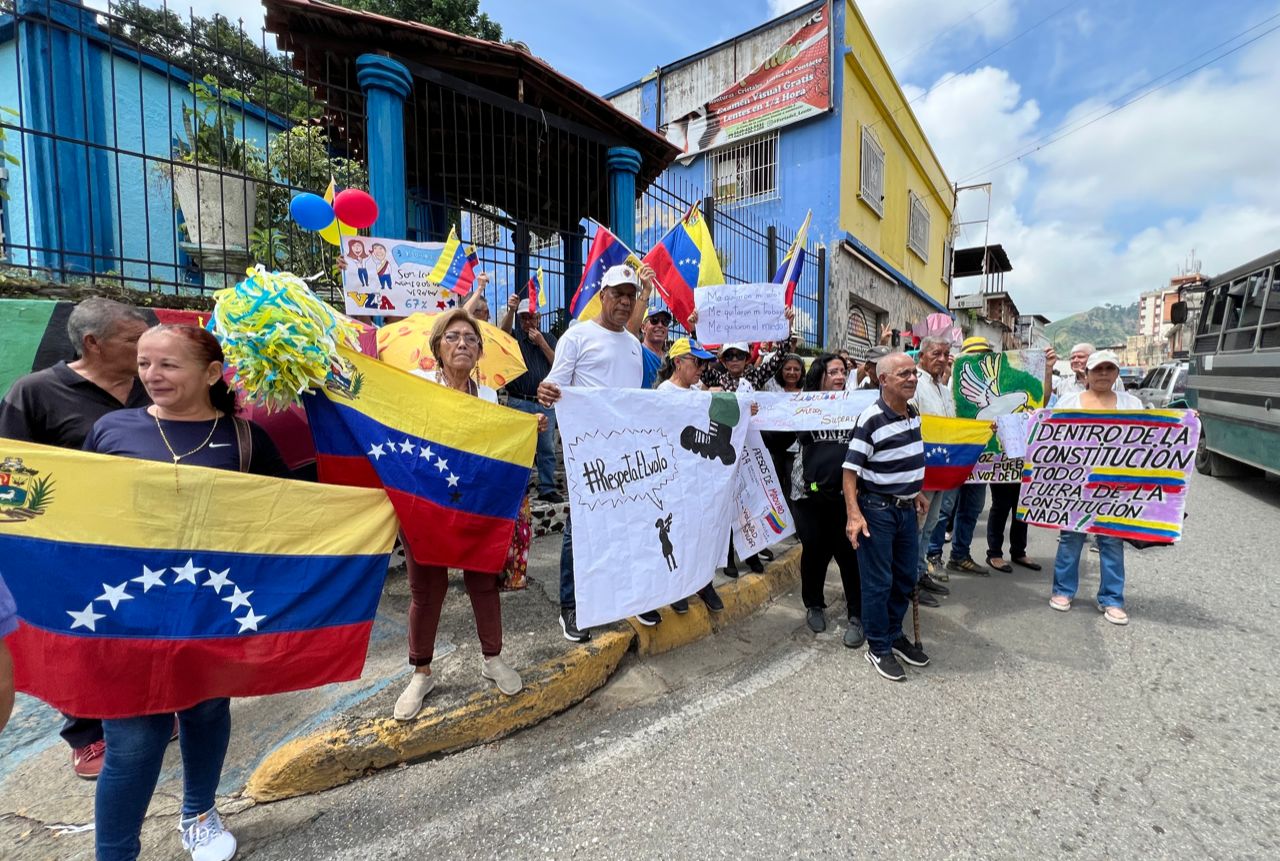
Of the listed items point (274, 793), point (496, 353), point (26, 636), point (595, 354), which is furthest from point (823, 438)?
point (26, 636)

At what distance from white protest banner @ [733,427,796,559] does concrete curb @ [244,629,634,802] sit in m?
1.42

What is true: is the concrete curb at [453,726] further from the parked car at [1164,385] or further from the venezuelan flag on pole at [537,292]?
the parked car at [1164,385]

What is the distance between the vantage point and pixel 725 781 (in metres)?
2.41

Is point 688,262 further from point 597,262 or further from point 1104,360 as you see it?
point 1104,360

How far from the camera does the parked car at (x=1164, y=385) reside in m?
13.9

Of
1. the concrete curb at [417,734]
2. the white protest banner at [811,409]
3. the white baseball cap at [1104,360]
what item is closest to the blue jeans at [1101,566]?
the white baseball cap at [1104,360]

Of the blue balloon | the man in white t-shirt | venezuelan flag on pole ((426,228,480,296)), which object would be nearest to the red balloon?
the blue balloon

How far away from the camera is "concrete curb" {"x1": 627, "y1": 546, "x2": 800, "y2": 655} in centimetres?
353

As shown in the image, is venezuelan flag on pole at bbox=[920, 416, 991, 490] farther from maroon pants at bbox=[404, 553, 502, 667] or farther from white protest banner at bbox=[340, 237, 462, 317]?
white protest banner at bbox=[340, 237, 462, 317]

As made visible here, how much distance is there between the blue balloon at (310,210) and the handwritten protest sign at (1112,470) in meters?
5.76

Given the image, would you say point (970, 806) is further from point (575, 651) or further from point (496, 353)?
point (496, 353)

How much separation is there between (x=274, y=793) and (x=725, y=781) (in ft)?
5.98

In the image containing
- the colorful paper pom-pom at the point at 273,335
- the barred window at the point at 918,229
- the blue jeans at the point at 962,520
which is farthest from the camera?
the barred window at the point at 918,229

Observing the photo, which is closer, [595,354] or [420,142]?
[595,354]
